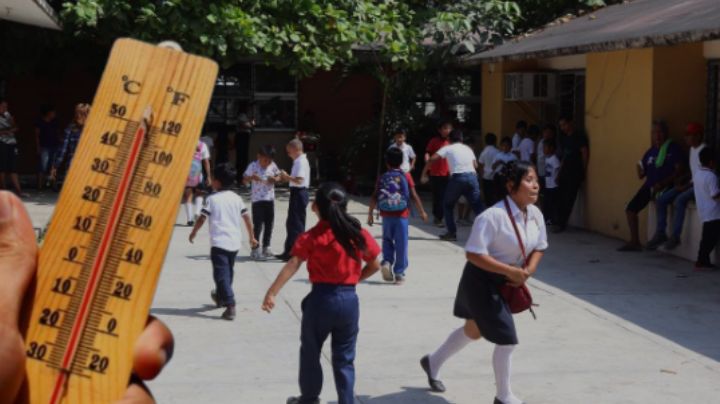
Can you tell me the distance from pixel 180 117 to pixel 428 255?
12.0m

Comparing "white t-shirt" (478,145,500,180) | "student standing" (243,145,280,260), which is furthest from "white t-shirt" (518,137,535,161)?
"student standing" (243,145,280,260)

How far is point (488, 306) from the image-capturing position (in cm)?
666

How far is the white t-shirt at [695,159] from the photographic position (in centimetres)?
1283

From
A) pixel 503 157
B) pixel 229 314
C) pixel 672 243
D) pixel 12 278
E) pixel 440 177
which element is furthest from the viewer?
pixel 503 157

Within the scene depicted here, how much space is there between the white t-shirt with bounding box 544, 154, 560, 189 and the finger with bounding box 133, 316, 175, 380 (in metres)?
14.5

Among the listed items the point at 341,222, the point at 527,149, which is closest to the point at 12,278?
the point at 341,222

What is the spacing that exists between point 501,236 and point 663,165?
776 cm

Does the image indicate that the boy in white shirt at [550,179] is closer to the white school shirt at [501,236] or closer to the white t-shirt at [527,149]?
the white t-shirt at [527,149]

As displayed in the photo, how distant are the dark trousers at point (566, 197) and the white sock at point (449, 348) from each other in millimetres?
9218

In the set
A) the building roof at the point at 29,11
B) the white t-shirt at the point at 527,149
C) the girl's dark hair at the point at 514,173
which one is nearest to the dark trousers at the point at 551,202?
the white t-shirt at the point at 527,149

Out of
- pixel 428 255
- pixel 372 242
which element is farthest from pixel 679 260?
pixel 372 242

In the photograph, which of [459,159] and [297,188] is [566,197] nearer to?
[459,159]

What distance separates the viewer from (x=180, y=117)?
7.02ft

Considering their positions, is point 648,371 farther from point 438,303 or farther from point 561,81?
point 561,81
